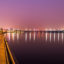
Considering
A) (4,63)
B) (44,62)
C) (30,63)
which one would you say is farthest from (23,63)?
(4,63)

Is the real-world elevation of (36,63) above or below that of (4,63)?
below

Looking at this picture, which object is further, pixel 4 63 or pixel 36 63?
pixel 36 63

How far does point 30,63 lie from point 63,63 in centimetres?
458

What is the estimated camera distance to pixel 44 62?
16875mm

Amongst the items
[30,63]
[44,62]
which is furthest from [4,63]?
[44,62]

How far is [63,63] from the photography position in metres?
16.6

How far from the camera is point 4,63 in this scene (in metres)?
7.68

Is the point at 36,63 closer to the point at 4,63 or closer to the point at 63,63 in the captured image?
the point at 63,63

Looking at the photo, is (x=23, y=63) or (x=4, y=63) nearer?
(x=4, y=63)

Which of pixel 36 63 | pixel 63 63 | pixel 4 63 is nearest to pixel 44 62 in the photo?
pixel 36 63

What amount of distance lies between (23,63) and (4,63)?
30.5 ft

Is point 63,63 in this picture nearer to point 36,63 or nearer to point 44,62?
point 44,62

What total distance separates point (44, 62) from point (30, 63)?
2.04 metres

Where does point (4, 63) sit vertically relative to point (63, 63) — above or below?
above
